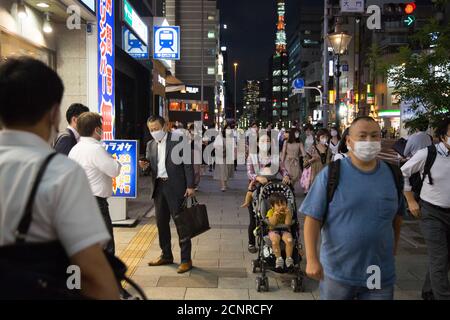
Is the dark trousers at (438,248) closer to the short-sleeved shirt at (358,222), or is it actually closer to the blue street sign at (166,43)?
the short-sleeved shirt at (358,222)

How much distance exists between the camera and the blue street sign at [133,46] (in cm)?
1744

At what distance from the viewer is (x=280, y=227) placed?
6172 mm

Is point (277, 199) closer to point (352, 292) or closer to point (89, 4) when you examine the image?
point (352, 292)

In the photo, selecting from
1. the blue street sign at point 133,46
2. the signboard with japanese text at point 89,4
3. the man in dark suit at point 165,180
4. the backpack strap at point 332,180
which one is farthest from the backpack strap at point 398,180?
the blue street sign at point 133,46

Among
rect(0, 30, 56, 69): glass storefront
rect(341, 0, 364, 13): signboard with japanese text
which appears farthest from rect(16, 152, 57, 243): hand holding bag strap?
rect(341, 0, 364, 13): signboard with japanese text

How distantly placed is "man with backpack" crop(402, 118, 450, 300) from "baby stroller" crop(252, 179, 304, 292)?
1538mm

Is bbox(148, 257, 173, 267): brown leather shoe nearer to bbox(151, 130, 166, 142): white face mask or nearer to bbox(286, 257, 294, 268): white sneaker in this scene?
bbox(151, 130, 166, 142): white face mask

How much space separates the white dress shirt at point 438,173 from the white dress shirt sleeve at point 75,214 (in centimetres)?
384

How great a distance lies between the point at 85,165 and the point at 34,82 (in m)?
3.43

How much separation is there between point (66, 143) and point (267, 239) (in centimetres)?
268

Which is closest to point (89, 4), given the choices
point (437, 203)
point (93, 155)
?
point (93, 155)

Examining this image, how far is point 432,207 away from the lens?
499 centimetres
